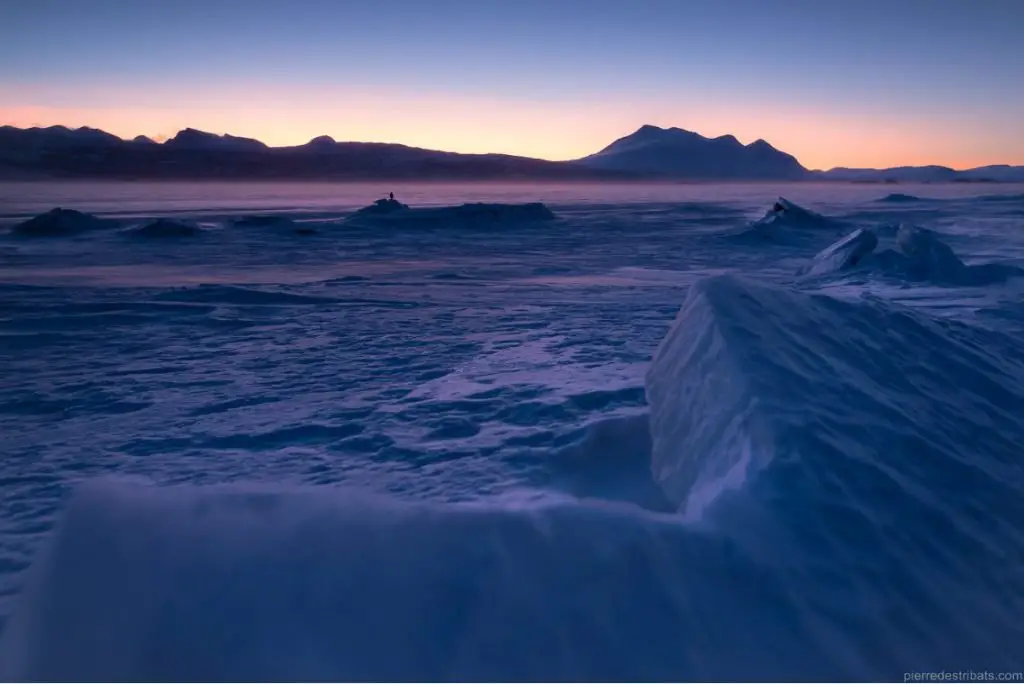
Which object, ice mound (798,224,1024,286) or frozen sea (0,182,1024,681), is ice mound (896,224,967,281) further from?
frozen sea (0,182,1024,681)

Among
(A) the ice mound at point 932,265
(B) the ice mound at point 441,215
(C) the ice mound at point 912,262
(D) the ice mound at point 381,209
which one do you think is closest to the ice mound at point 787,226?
(C) the ice mound at point 912,262

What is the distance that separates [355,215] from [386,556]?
2069 cm

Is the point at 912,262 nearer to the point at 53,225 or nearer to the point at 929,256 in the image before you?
the point at 929,256

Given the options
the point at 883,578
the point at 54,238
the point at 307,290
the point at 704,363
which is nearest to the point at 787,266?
the point at 307,290

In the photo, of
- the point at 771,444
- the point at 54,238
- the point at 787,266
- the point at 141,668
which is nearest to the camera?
the point at 141,668

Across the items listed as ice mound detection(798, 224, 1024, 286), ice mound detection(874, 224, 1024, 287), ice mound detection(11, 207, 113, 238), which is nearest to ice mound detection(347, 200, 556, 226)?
ice mound detection(11, 207, 113, 238)

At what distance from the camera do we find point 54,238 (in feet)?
52.4

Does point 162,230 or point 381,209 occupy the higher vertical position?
Answer: point 381,209

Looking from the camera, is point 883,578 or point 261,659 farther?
point 883,578

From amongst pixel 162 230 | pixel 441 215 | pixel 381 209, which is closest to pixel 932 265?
pixel 441 215

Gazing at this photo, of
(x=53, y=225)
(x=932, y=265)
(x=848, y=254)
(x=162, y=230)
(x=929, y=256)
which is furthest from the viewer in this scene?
(x=53, y=225)

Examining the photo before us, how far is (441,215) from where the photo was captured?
22.0m

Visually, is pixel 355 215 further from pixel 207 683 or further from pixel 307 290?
pixel 207 683

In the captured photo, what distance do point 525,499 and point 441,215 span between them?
19523 millimetres
